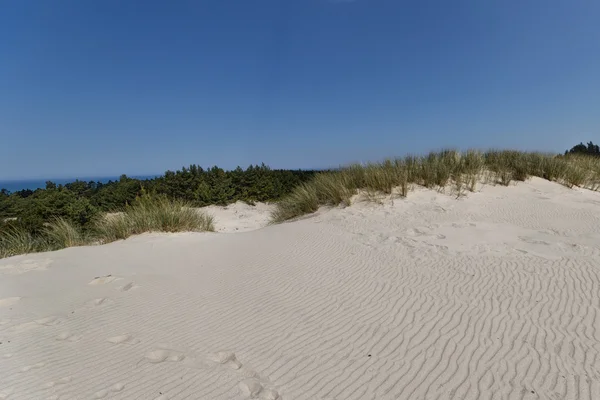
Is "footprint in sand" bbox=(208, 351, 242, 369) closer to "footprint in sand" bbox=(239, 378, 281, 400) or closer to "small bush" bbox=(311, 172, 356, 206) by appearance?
"footprint in sand" bbox=(239, 378, 281, 400)

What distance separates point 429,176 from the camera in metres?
9.12

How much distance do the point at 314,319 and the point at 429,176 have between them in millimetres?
7382

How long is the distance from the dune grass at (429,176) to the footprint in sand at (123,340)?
254 inches

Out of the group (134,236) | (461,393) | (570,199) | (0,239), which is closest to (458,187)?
(570,199)

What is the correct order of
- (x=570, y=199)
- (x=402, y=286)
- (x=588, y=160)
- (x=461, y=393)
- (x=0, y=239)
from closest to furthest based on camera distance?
(x=461, y=393) → (x=402, y=286) → (x=0, y=239) → (x=570, y=199) → (x=588, y=160)

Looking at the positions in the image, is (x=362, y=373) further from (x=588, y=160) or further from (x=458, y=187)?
(x=588, y=160)

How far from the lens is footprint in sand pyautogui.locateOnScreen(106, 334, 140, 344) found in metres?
2.61

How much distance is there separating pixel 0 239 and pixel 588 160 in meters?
20.8

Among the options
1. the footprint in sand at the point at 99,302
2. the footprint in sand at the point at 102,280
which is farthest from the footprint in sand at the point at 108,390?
the footprint in sand at the point at 102,280

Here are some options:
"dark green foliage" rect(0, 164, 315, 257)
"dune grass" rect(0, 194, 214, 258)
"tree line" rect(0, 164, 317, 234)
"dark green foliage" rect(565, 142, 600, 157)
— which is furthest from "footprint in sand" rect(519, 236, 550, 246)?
"dark green foliage" rect(565, 142, 600, 157)

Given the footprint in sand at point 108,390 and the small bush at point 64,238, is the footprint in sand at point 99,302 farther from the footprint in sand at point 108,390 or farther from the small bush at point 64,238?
the small bush at point 64,238

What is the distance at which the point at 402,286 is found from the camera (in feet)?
12.1

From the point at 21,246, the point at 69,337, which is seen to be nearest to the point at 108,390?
the point at 69,337

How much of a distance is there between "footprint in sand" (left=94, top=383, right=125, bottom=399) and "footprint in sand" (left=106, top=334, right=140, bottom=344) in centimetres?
58
